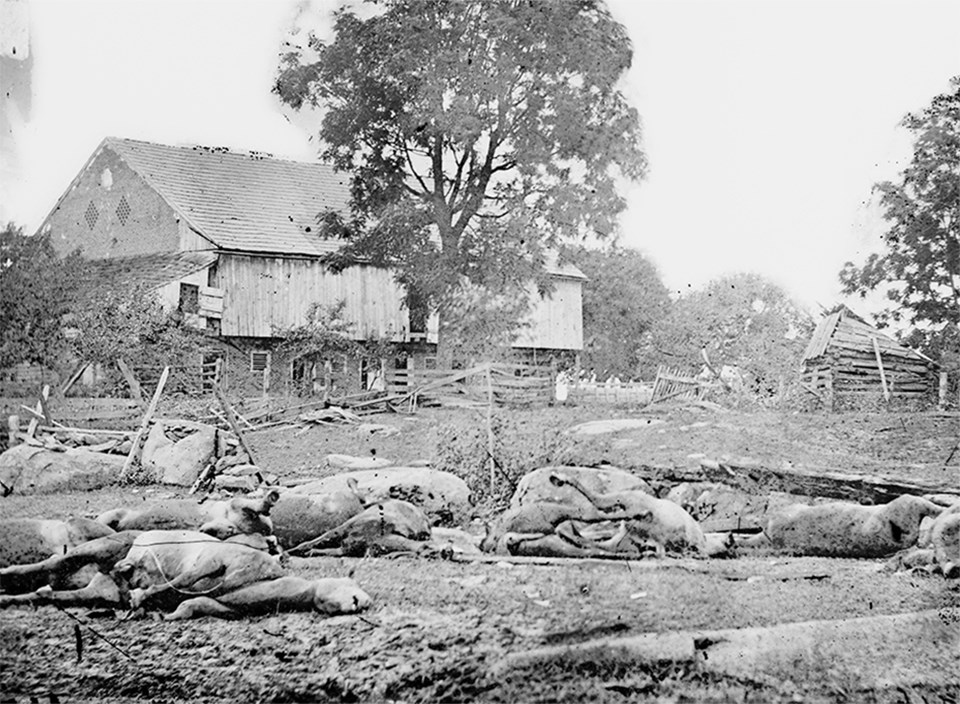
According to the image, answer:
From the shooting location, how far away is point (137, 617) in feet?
7.66

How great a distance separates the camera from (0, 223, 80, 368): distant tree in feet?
9.09

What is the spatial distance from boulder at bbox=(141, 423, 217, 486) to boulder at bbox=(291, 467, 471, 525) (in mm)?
362

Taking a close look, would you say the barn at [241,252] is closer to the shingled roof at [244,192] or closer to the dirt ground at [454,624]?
the shingled roof at [244,192]

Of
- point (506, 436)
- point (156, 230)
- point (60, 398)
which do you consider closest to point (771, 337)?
point (506, 436)

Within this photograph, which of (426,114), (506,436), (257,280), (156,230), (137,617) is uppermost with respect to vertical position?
(426,114)

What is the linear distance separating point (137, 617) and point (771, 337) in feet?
8.05

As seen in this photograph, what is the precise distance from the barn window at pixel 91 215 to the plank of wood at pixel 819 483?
2522 mm

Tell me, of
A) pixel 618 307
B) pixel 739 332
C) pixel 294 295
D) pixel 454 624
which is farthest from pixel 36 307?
pixel 739 332

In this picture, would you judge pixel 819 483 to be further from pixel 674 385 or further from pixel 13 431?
pixel 13 431

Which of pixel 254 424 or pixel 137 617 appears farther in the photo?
pixel 254 424

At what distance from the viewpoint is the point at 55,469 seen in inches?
109

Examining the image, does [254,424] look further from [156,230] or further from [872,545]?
[872,545]

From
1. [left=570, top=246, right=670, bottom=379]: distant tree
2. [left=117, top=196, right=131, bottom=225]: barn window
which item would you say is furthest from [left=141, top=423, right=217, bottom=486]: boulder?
[left=570, top=246, right=670, bottom=379]: distant tree

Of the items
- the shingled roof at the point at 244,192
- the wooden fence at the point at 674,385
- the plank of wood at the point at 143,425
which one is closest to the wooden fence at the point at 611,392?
the wooden fence at the point at 674,385
